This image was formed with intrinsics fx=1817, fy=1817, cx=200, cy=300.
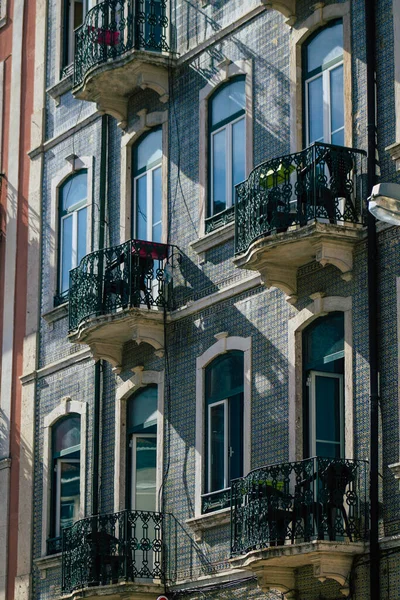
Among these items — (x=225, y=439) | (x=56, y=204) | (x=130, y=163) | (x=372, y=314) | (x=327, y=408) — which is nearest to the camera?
(x=372, y=314)

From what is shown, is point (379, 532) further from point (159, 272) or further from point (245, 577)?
point (159, 272)

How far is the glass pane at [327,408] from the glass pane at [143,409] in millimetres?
4173

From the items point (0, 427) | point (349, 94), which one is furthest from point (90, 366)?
point (349, 94)

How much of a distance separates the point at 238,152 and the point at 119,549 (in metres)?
6.02

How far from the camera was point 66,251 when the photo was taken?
31094 mm

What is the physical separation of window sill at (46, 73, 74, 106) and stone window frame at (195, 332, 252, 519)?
7.32m

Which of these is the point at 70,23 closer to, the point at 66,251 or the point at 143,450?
the point at 66,251

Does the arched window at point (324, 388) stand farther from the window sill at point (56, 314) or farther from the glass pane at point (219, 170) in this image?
the window sill at point (56, 314)

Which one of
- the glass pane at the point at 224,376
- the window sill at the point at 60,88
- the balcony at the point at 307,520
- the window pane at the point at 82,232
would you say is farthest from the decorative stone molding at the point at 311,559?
the window sill at the point at 60,88

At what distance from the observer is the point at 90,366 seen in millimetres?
29297

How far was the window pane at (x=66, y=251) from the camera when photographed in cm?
3092

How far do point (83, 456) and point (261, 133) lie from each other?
6412mm

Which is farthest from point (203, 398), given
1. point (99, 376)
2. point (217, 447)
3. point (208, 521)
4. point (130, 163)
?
point (130, 163)

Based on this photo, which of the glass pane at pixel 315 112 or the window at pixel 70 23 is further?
the window at pixel 70 23
